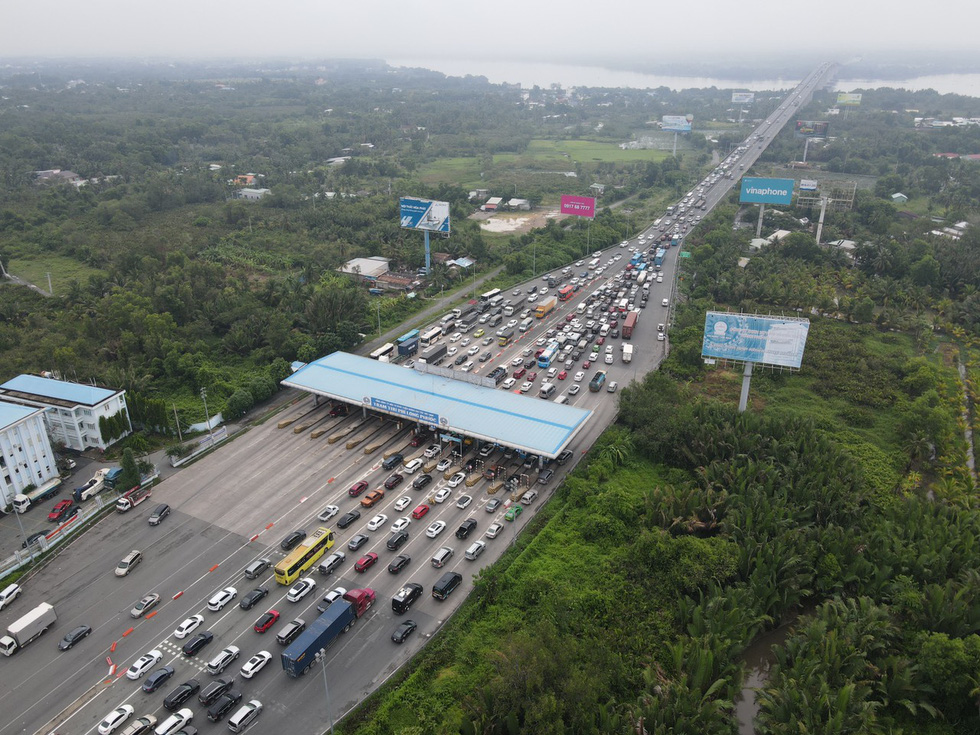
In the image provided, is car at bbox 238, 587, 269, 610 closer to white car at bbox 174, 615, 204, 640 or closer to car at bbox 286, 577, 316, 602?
car at bbox 286, 577, 316, 602

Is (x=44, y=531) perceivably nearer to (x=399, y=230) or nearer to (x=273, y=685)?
(x=273, y=685)

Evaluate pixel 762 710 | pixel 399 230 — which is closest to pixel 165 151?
pixel 399 230

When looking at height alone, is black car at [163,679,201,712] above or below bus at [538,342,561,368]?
below

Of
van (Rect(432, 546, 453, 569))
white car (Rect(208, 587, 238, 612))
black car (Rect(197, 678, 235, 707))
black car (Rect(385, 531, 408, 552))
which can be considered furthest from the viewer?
black car (Rect(385, 531, 408, 552))

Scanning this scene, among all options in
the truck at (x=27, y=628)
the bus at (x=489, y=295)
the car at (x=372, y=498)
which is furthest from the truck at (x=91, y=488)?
the bus at (x=489, y=295)

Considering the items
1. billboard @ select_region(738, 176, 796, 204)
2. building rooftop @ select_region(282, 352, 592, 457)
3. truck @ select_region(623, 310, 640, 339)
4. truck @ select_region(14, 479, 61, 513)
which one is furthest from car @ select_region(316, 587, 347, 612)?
billboard @ select_region(738, 176, 796, 204)

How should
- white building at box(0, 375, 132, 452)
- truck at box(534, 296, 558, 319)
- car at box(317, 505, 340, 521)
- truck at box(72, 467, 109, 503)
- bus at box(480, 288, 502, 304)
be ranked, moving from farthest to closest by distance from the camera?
bus at box(480, 288, 502, 304) < truck at box(534, 296, 558, 319) < white building at box(0, 375, 132, 452) < truck at box(72, 467, 109, 503) < car at box(317, 505, 340, 521)

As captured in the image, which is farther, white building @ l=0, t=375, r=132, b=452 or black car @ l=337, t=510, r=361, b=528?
white building @ l=0, t=375, r=132, b=452
